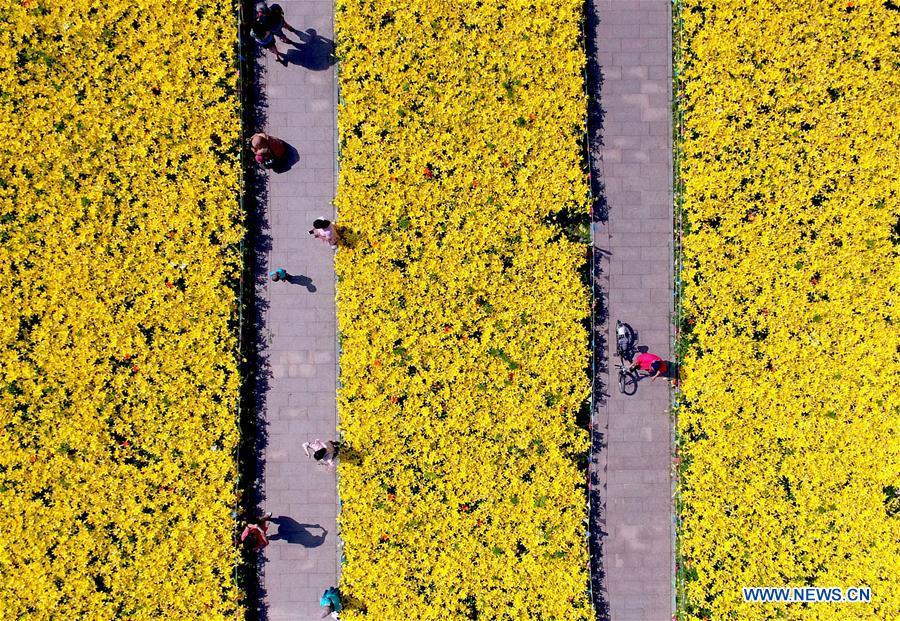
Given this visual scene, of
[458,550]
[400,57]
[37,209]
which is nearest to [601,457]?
[458,550]

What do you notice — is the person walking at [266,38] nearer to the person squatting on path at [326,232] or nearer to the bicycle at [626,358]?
the person squatting on path at [326,232]

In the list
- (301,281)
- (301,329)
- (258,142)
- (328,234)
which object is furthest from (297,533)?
(258,142)

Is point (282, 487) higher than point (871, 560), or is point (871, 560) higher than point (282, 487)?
point (282, 487)

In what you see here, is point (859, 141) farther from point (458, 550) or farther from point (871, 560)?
point (458, 550)

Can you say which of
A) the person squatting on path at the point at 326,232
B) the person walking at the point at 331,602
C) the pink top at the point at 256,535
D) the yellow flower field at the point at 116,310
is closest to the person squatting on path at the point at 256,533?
the pink top at the point at 256,535

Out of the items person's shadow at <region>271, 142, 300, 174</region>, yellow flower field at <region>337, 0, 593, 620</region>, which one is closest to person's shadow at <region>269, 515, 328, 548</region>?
yellow flower field at <region>337, 0, 593, 620</region>
